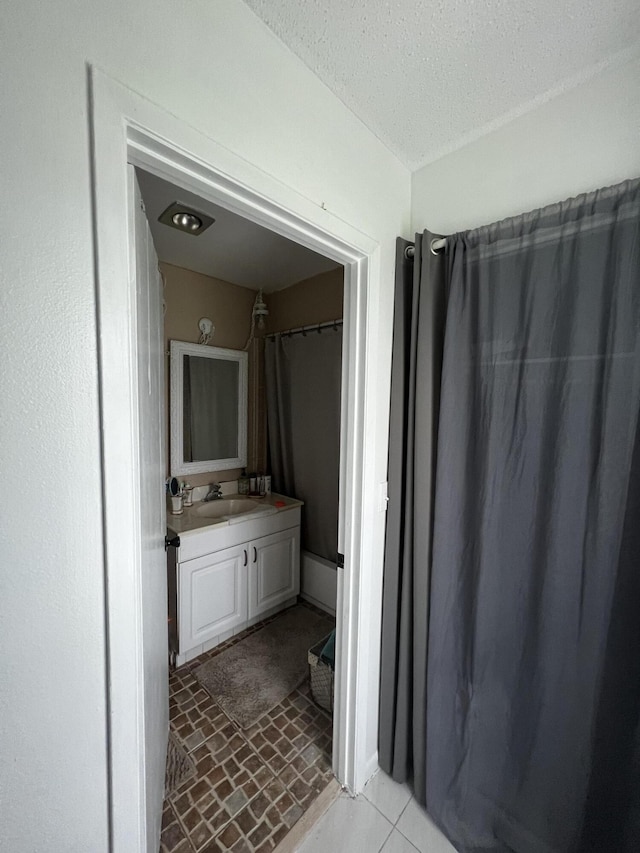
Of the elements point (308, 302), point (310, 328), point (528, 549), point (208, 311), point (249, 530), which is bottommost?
point (249, 530)

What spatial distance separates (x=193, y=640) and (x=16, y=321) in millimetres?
1972

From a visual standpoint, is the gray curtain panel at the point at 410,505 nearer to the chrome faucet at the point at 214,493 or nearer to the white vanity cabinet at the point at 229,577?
the white vanity cabinet at the point at 229,577

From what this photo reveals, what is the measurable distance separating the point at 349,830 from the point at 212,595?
1166 mm

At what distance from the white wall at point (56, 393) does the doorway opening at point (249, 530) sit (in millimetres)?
795

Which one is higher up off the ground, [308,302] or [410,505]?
[308,302]

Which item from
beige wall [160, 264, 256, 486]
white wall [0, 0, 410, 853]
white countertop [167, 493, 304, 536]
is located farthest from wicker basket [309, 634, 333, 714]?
beige wall [160, 264, 256, 486]

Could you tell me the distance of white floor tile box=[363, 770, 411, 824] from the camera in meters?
1.23

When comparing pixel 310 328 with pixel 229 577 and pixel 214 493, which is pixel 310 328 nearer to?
pixel 214 493

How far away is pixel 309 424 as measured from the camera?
2432 millimetres

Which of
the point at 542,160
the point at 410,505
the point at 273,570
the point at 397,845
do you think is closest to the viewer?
the point at 542,160

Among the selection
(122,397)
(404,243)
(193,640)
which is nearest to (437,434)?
(404,243)

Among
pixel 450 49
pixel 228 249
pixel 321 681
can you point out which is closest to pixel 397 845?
pixel 321 681

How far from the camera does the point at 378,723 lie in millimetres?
1361

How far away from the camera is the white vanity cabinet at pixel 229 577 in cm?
185
